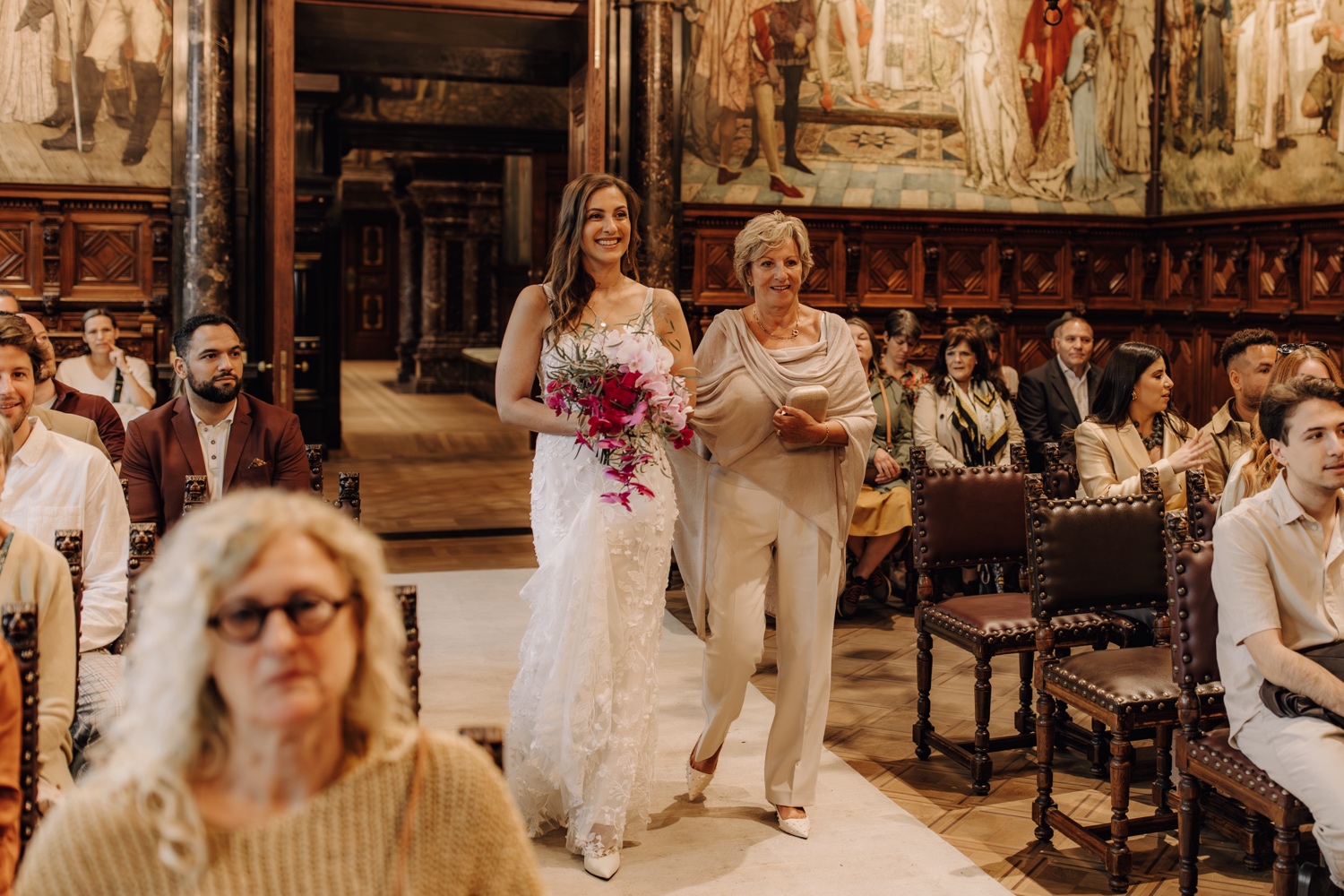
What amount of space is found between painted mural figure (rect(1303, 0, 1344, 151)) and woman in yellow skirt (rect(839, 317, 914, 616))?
3.58 metres

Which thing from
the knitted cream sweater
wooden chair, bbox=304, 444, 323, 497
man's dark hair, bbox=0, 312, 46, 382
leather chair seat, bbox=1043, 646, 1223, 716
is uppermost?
man's dark hair, bbox=0, 312, 46, 382

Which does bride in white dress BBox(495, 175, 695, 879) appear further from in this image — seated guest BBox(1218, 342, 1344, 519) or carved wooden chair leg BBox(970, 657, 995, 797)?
seated guest BBox(1218, 342, 1344, 519)

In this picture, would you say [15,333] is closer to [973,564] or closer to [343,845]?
[343,845]

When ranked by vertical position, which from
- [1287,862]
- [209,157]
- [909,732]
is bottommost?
[909,732]

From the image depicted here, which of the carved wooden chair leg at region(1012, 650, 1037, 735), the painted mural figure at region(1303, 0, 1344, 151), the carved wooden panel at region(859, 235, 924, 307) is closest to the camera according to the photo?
the carved wooden chair leg at region(1012, 650, 1037, 735)

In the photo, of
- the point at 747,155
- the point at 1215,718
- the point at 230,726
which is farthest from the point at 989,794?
the point at 747,155

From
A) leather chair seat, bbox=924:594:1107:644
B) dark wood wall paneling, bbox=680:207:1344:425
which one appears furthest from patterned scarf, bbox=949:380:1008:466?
dark wood wall paneling, bbox=680:207:1344:425

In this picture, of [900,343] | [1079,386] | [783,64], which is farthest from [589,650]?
[783,64]

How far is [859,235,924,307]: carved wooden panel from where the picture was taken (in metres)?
9.58

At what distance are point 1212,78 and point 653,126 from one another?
13.4 feet

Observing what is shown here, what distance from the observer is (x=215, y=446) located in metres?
4.40

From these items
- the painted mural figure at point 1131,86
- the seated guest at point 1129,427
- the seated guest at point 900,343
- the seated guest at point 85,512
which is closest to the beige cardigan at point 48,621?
the seated guest at point 85,512

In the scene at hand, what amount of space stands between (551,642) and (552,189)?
1286 centimetres

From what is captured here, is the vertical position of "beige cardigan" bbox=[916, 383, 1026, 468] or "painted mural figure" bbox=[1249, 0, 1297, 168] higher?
"painted mural figure" bbox=[1249, 0, 1297, 168]
